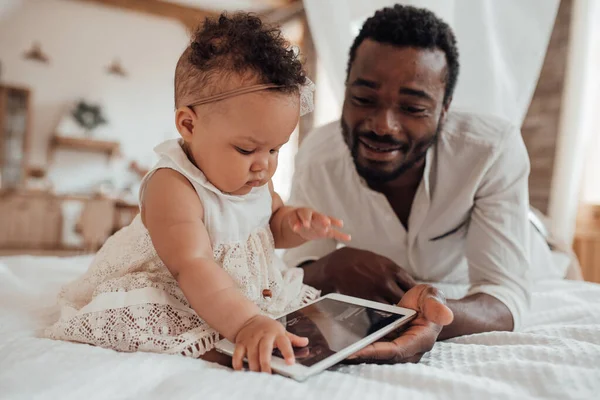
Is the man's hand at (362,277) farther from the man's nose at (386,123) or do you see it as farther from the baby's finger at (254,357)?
the baby's finger at (254,357)

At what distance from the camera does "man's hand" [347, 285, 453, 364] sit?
61 centimetres

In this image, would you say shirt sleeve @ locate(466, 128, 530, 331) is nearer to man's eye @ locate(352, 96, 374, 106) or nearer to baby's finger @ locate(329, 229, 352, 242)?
man's eye @ locate(352, 96, 374, 106)

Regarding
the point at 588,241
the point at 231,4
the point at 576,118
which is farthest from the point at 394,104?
the point at 231,4

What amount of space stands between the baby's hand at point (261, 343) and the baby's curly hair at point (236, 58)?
0.34m

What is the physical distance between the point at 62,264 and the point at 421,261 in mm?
1065

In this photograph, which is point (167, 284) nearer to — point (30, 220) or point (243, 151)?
point (243, 151)

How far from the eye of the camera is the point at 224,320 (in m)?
0.57

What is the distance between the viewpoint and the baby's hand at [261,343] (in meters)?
0.52

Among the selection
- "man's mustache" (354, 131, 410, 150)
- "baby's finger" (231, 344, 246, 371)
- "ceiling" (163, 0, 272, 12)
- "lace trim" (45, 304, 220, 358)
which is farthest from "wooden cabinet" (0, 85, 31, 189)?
"baby's finger" (231, 344, 246, 371)

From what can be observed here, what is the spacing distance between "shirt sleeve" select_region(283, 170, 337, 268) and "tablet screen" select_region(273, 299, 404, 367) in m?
0.58

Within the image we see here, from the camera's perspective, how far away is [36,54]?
5.01 meters

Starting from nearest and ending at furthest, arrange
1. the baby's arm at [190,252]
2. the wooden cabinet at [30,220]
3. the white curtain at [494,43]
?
the baby's arm at [190,252], the white curtain at [494,43], the wooden cabinet at [30,220]

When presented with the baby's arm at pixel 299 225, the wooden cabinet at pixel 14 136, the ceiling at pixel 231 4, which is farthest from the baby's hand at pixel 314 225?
the wooden cabinet at pixel 14 136

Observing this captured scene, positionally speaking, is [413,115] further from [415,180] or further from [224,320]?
[224,320]
